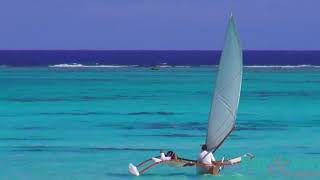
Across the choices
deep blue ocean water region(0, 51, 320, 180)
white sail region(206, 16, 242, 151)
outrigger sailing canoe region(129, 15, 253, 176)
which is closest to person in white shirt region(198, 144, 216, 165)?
deep blue ocean water region(0, 51, 320, 180)

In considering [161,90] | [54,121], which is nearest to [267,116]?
[54,121]

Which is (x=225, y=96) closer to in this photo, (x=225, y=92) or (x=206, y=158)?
(x=225, y=92)

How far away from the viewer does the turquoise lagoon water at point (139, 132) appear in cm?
2531

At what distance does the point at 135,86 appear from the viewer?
64.8 m

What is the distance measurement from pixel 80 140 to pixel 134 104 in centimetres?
1598

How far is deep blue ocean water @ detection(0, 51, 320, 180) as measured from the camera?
2533 centimetres

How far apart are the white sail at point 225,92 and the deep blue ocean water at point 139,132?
0.97 meters

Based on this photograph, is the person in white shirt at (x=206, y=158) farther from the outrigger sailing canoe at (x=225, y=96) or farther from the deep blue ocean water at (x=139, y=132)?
the outrigger sailing canoe at (x=225, y=96)

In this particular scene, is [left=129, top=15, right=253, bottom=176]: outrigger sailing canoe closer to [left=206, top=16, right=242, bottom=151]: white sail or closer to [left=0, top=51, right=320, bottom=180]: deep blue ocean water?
[left=206, top=16, right=242, bottom=151]: white sail

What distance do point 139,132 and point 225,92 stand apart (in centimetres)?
939

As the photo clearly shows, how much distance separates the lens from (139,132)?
33.6m

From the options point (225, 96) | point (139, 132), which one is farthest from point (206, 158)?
point (139, 132)

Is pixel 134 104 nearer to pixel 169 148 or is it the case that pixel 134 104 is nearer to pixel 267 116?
pixel 267 116

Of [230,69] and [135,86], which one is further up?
[230,69]
